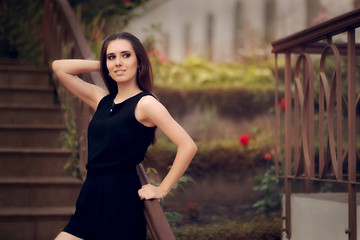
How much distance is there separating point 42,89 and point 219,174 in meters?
2.08

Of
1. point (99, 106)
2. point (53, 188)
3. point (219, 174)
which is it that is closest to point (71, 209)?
point (53, 188)

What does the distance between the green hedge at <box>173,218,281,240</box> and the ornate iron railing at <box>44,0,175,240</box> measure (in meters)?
1.12

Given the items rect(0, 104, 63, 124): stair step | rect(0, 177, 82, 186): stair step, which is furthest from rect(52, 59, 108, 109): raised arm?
rect(0, 104, 63, 124): stair step

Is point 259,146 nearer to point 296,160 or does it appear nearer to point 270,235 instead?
point 270,235

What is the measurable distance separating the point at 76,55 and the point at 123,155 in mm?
1951

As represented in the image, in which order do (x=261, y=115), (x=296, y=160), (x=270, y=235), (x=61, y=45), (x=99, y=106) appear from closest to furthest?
1. (x=99, y=106)
2. (x=296, y=160)
3. (x=270, y=235)
4. (x=61, y=45)
5. (x=261, y=115)

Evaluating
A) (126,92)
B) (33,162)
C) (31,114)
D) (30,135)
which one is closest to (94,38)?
(31,114)

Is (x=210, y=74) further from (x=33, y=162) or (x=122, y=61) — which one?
(x=122, y=61)

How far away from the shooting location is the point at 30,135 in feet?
15.9

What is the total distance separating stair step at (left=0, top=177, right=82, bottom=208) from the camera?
4.05 m

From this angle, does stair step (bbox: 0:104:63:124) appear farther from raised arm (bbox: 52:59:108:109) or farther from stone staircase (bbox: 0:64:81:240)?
raised arm (bbox: 52:59:108:109)

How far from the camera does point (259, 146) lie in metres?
6.15

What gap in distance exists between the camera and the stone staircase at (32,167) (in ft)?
12.3

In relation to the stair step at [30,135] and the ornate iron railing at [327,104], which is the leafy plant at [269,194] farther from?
the stair step at [30,135]
